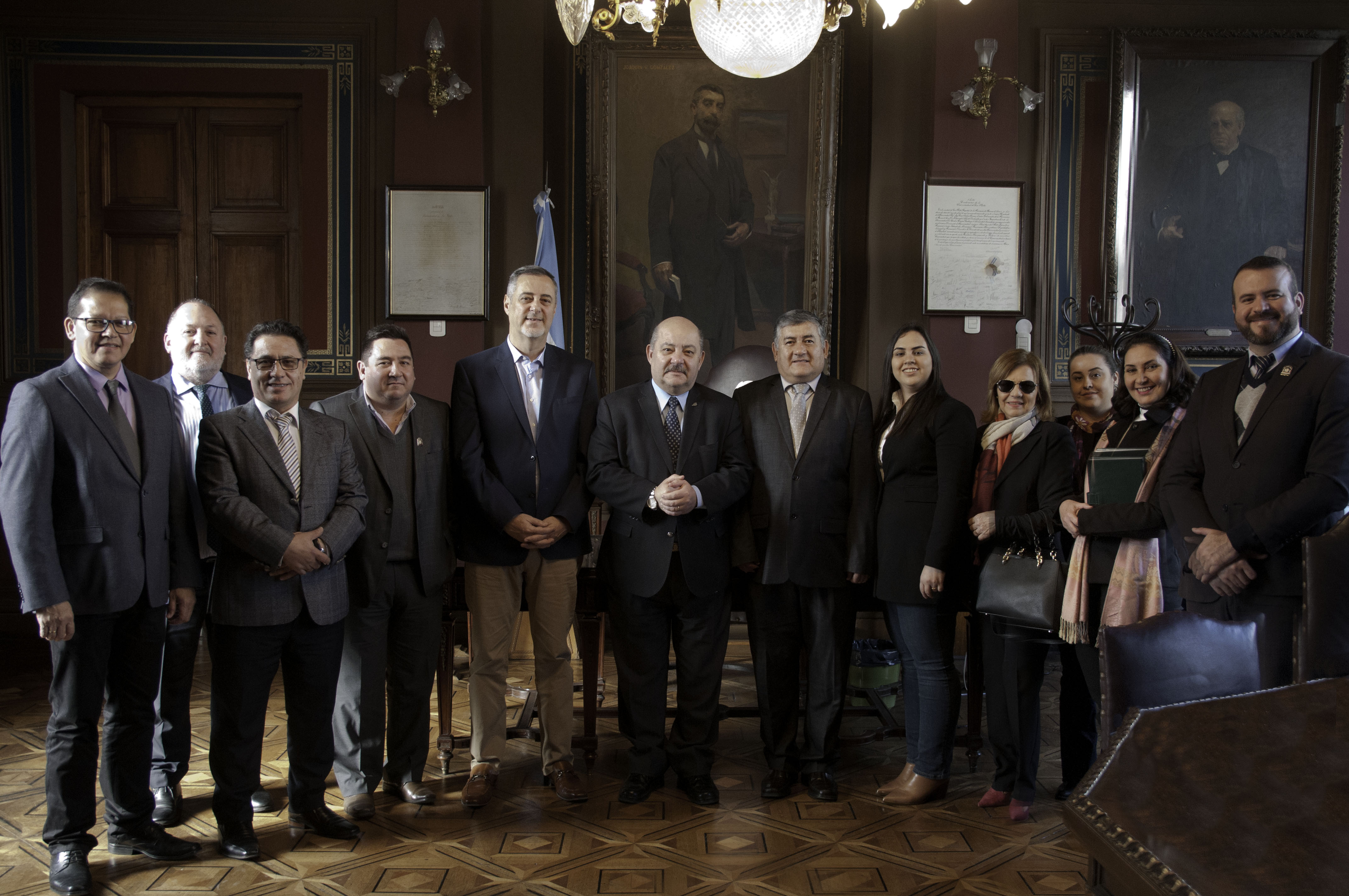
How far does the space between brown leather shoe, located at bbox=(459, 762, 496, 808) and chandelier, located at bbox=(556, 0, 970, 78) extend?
229cm

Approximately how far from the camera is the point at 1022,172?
5.41 metres

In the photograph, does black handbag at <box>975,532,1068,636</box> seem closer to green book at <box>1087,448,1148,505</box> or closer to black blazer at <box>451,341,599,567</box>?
green book at <box>1087,448,1148,505</box>

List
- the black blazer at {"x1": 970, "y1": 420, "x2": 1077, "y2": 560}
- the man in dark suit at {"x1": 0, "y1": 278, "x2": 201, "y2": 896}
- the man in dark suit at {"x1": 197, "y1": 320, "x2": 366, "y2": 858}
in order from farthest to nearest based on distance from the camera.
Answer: the black blazer at {"x1": 970, "y1": 420, "x2": 1077, "y2": 560} < the man in dark suit at {"x1": 197, "y1": 320, "x2": 366, "y2": 858} < the man in dark suit at {"x1": 0, "y1": 278, "x2": 201, "y2": 896}

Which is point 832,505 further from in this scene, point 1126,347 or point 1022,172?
point 1022,172

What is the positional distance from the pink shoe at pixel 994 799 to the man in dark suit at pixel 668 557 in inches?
34.4

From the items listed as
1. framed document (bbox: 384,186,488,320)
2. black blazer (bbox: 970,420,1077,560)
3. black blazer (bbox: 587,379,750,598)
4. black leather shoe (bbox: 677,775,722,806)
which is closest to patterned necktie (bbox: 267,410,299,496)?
black blazer (bbox: 587,379,750,598)

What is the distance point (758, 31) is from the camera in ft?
8.96

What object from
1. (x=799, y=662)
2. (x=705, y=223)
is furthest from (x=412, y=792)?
(x=705, y=223)

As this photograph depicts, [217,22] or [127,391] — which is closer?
[127,391]

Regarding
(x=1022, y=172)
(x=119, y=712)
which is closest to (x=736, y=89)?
(x=1022, y=172)

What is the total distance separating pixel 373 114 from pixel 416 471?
10.8 feet

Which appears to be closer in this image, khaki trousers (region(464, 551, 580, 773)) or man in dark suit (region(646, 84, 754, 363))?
khaki trousers (region(464, 551, 580, 773))

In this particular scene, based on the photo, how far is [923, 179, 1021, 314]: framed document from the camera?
5270mm

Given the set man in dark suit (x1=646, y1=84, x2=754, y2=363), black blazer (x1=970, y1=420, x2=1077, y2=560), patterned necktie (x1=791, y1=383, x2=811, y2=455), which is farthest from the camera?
man in dark suit (x1=646, y1=84, x2=754, y2=363)
